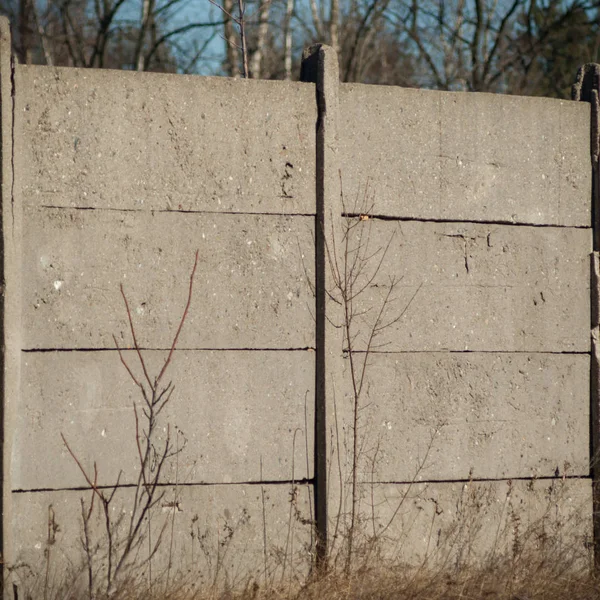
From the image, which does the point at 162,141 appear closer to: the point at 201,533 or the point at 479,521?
the point at 201,533

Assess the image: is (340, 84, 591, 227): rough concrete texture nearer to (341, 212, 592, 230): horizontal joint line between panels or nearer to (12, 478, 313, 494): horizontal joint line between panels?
(341, 212, 592, 230): horizontal joint line between panels

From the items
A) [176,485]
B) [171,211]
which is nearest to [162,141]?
[171,211]

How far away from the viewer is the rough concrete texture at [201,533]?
3.72 m

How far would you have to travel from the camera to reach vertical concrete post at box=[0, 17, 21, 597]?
3.65 m

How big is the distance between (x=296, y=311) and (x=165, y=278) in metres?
0.65

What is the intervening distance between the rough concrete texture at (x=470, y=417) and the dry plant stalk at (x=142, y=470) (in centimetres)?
83

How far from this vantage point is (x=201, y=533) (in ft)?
12.9

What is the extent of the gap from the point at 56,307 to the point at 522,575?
258cm

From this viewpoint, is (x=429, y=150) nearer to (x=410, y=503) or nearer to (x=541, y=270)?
(x=541, y=270)

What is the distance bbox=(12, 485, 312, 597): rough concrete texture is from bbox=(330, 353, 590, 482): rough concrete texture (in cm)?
41

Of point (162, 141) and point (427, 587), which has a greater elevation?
point (162, 141)

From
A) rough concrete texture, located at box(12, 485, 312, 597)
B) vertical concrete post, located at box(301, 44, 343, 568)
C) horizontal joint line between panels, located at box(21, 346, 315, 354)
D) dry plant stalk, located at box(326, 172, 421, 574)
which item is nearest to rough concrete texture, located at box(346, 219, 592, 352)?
dry plant stalk, located at box(326, 172, 421, 574)

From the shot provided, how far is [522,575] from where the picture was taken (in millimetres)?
4160

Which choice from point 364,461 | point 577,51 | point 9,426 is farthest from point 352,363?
point 577,51
